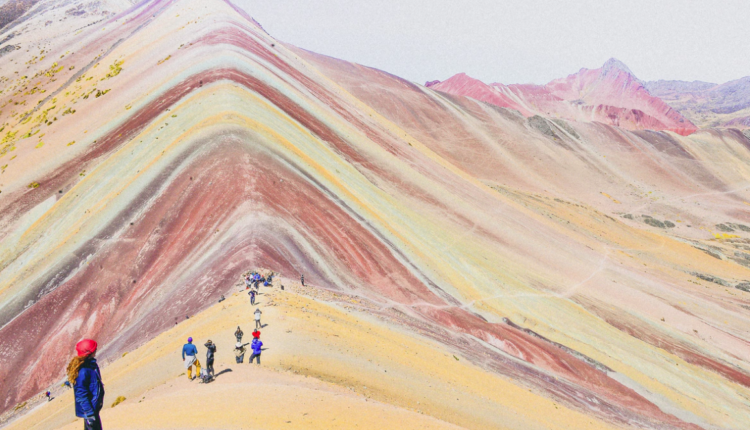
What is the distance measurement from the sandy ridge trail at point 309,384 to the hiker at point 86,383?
2799mm

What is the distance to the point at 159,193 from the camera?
29406 millimetres

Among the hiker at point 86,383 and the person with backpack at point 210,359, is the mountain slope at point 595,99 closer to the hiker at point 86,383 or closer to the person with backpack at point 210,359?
the person with backpack at point 210,359

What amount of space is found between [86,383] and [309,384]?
6775mm

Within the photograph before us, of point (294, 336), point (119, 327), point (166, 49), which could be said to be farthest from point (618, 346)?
point (166, 49)

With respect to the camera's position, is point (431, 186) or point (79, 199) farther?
point (431, 186)

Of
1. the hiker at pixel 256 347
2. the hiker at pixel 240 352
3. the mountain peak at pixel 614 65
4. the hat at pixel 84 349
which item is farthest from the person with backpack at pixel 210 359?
the mountain peak at pixel 614 65

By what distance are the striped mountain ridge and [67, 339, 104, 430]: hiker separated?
12192 millimetres

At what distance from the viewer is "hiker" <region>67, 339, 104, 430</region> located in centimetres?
743

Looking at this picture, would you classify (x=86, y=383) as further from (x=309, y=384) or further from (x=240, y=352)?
(x=309, y=384)

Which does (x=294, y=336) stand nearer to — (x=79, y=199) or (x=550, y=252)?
(x=79, y=199)

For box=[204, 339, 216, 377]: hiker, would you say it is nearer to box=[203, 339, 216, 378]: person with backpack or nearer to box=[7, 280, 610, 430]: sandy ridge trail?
box=[203, 339, 216, 378]: person with backpack

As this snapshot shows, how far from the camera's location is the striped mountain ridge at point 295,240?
23875mm

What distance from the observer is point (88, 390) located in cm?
763

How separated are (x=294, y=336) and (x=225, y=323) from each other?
274cm
